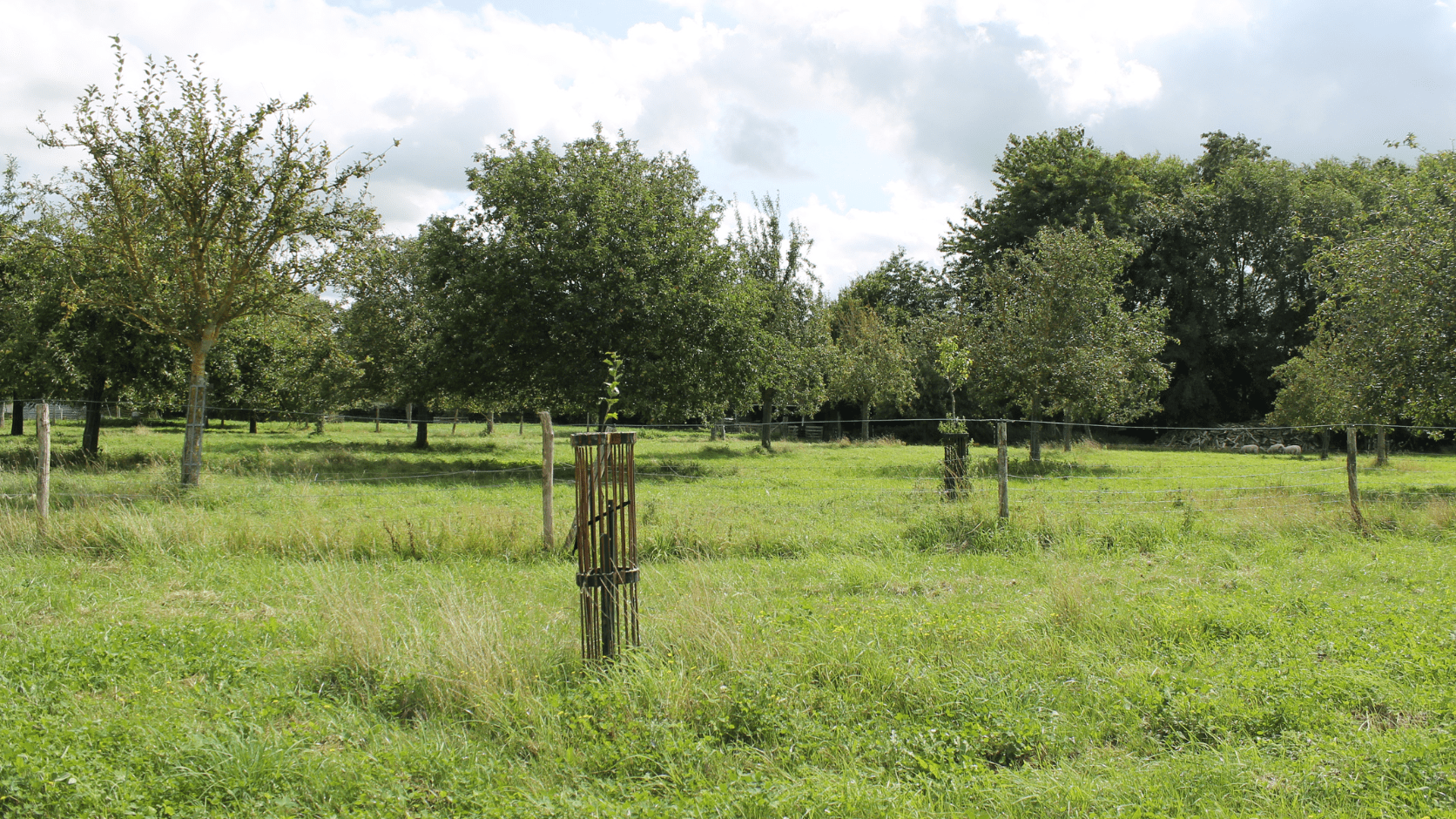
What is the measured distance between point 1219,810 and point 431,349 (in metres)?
19.7

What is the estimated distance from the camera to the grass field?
356 centimetres

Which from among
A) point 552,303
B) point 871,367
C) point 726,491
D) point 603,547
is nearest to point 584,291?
point 552,303

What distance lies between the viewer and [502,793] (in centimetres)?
355

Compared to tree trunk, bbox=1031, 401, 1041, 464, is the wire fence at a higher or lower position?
lower

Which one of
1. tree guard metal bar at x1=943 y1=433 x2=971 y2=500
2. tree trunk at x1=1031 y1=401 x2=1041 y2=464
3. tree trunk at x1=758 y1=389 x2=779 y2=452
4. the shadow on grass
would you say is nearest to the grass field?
tree guard metal bar at x1=943 y1=433 x2=971 y2=500

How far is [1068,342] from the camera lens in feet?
69.3

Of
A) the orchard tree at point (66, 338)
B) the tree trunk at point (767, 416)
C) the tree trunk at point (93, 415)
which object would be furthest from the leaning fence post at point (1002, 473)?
the tree trunk at point (93, 415)

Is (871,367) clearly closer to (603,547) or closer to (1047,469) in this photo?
(1047,469)

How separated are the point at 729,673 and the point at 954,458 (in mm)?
8712

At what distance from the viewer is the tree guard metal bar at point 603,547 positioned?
15.7 ft

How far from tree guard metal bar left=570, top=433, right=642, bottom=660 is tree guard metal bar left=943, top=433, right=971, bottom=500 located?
7893mm

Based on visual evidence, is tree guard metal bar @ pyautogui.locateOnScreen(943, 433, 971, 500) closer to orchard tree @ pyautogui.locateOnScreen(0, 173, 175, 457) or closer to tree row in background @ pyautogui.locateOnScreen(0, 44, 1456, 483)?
tree row in background @ pyautogui.locateOnScreen(0, 44, 1456, 483)

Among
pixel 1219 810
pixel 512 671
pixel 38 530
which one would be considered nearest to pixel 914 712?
pixel 1219 810

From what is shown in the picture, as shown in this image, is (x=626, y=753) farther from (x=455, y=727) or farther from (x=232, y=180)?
(x=232, y=180)
